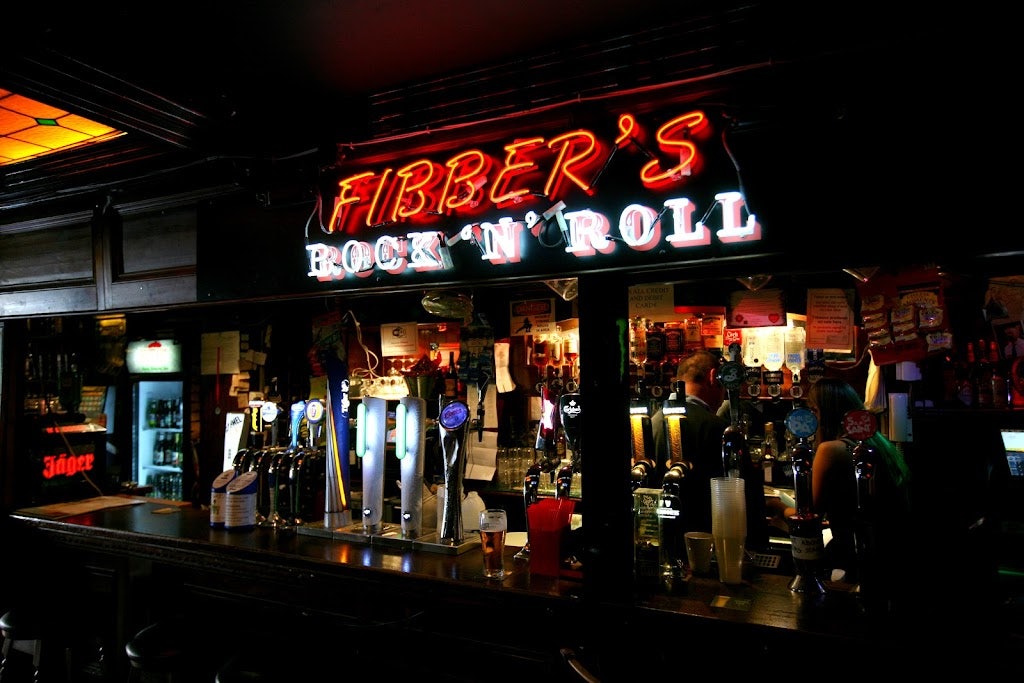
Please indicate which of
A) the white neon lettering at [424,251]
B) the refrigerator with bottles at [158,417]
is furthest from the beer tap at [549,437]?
the refrigerator with bottles at [158,417]

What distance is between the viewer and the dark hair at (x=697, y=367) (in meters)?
4.93

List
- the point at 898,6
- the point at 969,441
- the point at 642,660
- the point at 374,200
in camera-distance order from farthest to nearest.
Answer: the point at 969,441 → the point at 374,200 → the point at 642,660 → the point at 898,6

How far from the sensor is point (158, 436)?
8.35m

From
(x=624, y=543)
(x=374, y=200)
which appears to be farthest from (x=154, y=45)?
(x=624, y=543)

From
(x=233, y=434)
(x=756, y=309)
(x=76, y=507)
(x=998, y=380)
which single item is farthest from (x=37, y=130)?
(x=998, y=380)

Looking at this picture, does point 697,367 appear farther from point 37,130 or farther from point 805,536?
point 37,130

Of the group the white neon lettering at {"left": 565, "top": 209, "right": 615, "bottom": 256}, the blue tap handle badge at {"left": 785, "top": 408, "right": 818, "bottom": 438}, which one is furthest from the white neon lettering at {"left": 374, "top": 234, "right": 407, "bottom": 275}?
the blue tap handle badge at {"left": 785, "top": 408, "right": 818, "bottom": 438}

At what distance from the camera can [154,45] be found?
296cm

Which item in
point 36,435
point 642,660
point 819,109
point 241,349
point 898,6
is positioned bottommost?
point 642,660

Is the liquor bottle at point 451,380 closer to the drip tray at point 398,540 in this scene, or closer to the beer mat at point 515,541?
the drip tray at point 398,540

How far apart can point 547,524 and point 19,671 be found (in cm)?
403

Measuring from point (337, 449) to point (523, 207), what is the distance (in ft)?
6.25

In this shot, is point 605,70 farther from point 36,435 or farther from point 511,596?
point 36,435

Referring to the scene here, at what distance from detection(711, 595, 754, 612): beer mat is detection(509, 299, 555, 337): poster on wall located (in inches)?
126
